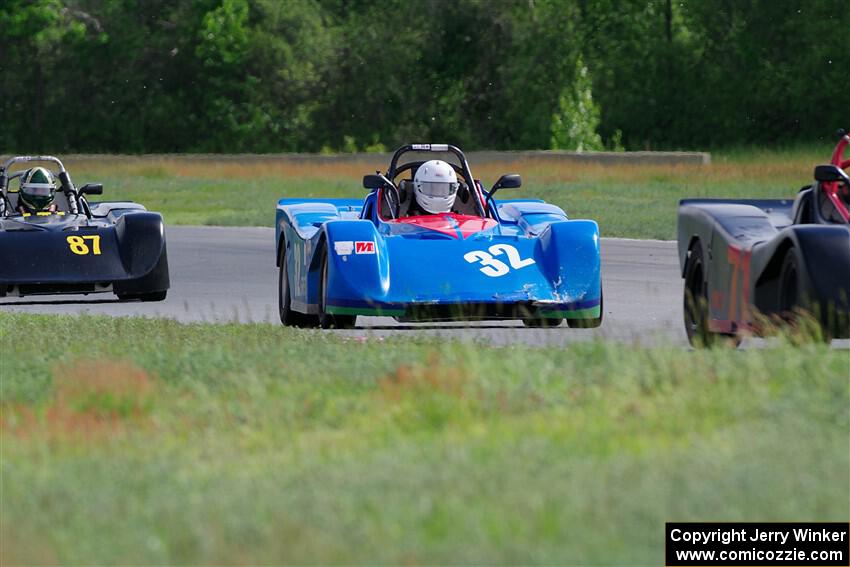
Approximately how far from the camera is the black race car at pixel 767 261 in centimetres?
969

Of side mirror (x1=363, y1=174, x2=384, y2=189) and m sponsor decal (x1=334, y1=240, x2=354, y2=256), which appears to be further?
side mirror (x1=363, y1=174, x2=384, y2=189)

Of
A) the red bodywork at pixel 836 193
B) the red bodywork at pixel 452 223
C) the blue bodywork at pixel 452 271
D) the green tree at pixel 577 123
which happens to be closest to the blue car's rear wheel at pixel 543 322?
the blue bodywork at pixel 452 271

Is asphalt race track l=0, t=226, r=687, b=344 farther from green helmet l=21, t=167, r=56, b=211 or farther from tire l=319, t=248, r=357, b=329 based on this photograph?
green helmet l=21, t=167, r=56, b=211

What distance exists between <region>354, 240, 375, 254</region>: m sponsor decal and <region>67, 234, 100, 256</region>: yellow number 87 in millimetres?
4111

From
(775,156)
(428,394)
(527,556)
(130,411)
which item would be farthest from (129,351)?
(775,156)

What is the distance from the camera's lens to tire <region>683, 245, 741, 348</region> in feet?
37.2

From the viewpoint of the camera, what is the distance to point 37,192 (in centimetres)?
1669

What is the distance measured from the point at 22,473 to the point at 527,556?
2.37 m

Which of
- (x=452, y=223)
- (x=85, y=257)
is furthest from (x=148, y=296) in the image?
(x=452, y=223)

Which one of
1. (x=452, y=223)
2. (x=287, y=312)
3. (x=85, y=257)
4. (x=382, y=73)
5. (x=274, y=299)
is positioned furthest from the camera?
(x=382, y=73)

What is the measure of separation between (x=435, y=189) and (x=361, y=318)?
3.98 ft

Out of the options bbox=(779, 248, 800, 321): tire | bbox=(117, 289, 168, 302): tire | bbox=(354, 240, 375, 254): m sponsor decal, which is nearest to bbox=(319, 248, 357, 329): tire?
bbox=(354, 240, 375, 254): m sponsor decal

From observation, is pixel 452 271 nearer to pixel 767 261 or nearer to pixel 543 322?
pixel 543 322

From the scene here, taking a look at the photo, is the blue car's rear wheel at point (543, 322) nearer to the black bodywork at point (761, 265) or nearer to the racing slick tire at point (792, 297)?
the black bodywork at point (761, 265)
